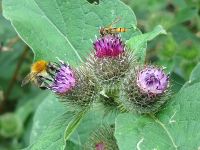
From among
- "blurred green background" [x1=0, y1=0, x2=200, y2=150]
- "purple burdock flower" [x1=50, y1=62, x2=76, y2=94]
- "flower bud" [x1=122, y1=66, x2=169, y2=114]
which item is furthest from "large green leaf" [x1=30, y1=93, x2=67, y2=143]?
"flower bud" [x1=122, y1=66, x2=169, y2=114]

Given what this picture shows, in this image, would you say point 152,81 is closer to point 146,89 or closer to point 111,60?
point 146,89

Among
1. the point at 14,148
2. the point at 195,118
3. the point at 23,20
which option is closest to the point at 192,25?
the point at 14,148

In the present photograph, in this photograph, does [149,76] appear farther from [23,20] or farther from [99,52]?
[23,20]

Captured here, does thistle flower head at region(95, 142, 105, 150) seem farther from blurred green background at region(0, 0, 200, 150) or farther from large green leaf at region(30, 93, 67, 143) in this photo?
blurred green background at region(0, 0, 200, 150)

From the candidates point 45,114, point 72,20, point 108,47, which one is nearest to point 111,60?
point 108,47

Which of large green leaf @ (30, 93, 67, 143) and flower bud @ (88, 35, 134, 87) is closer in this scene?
flower bud @ (88, 35, 134, 87)

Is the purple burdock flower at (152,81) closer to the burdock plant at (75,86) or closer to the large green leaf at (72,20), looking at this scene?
the burdock plant at (75,86)

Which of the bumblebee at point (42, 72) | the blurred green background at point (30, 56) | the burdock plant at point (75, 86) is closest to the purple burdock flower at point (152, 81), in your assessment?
the burdock plant at point (75, 86)
